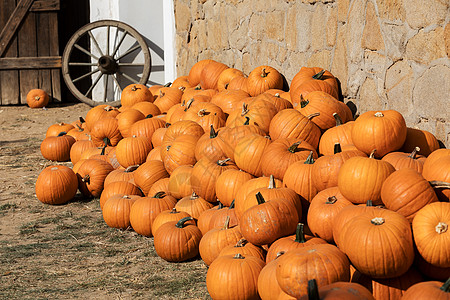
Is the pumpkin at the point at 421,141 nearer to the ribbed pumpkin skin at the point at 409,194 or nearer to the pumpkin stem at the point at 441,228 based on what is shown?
the ribbed pumpkin skin at the point at 409,194

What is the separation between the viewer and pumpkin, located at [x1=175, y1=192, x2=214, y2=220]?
4.10 metres

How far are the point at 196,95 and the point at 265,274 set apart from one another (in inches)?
127

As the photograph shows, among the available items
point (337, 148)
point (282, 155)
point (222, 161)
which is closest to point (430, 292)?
point (337, 148)

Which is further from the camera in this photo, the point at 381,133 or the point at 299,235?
the point at 381,133

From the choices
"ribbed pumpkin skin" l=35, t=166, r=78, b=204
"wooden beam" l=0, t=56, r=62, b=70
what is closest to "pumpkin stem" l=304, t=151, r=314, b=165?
"ribbed pumpkin skin" l=35, t=166, r=78, b=204

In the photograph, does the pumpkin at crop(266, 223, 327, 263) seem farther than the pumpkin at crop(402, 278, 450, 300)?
Yes

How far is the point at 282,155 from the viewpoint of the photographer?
3734 mm

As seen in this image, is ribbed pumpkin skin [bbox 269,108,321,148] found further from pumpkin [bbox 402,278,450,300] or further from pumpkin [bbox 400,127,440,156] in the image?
pumpkin [bbox 402,278,450,300]

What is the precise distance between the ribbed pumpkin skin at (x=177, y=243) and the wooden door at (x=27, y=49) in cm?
738

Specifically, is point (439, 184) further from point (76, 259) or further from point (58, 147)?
point (58, 147)

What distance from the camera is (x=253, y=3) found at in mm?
6453

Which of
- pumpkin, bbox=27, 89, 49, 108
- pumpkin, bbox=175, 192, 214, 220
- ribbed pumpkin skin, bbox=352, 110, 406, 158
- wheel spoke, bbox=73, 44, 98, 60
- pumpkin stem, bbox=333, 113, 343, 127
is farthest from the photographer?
pumpkin, bbox=27, 89, 49, 108

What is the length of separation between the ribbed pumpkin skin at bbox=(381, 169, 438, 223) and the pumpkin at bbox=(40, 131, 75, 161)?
474 cm

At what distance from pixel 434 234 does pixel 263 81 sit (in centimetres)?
318
